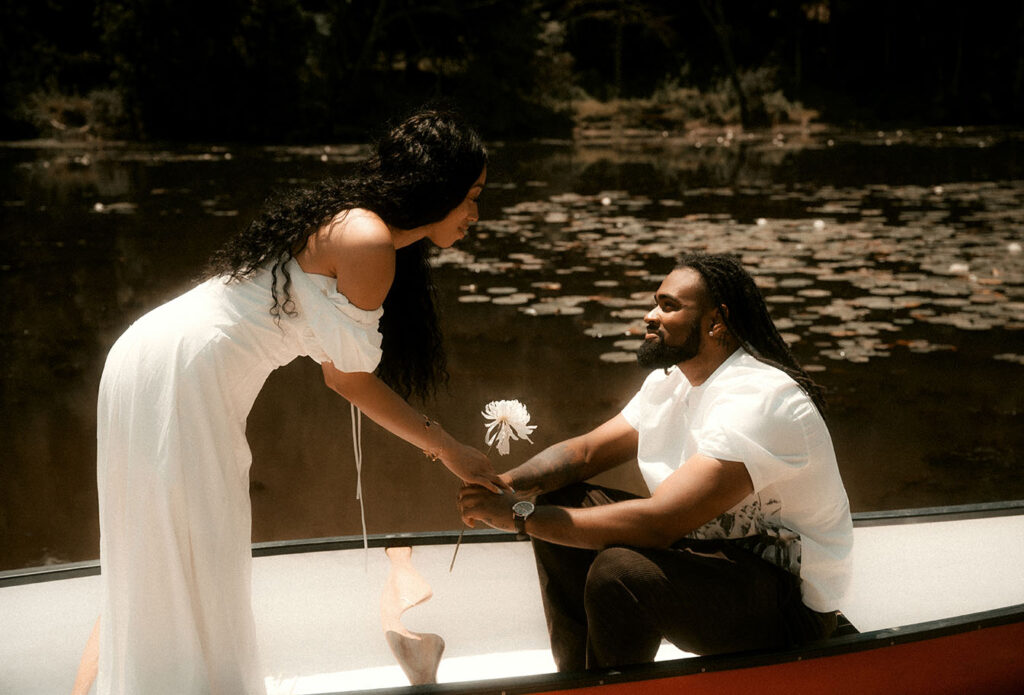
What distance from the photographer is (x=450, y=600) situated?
8.66 feet

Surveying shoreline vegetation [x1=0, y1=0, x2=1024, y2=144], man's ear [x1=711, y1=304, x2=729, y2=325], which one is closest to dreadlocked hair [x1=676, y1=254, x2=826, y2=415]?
man's ear [x1=711, y1=304, x2=729, y2=325]

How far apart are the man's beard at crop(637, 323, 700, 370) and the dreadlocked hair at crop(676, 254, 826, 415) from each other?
0.08m

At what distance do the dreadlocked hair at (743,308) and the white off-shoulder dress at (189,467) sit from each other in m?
0.68

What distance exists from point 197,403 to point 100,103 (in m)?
18.4

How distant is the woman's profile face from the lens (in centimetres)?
197

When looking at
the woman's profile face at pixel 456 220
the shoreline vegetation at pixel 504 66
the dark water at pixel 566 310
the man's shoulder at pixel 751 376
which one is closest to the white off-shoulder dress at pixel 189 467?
the woman's profile face at pixel 456 220

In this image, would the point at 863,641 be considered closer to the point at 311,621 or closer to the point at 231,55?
the point at 311,621

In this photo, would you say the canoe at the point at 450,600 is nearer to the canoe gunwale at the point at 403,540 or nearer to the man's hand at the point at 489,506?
the canoe gunwale at the point at 403,540

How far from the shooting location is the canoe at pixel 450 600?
2.35 m

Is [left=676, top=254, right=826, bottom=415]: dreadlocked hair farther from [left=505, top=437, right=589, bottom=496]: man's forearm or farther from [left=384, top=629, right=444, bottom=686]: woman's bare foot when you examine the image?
[left=384, top=629, right=444, bottom=686]: woman's bare foot

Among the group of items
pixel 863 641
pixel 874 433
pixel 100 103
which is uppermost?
pixel 100 103

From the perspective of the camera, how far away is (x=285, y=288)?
72.6 inches

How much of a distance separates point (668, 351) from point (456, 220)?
500 mm

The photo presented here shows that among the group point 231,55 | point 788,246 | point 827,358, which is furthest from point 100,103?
point 827,358
